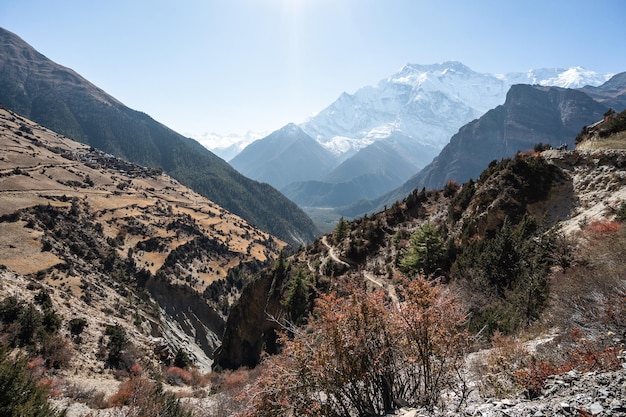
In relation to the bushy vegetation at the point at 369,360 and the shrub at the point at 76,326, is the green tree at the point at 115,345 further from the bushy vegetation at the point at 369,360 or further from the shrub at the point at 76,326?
the bushy vegetation at the point at 369,360

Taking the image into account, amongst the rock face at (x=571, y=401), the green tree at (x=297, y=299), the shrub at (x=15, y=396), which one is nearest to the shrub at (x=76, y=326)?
the green tree at (x=297, y=299)

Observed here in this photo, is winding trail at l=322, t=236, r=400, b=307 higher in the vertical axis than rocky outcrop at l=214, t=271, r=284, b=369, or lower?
higher

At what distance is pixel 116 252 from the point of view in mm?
67312

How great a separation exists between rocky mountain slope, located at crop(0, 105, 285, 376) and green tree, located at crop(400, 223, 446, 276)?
26.1m

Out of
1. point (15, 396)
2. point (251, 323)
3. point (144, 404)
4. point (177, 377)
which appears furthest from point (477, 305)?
point (251, 323)

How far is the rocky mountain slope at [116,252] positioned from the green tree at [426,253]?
26148 millimetres

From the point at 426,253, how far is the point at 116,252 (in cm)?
6767

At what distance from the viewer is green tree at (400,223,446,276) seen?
26594mm

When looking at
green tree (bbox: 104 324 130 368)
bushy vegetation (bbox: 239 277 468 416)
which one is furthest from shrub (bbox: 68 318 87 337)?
bushy vegetation (bbox: 239 277 468 416)

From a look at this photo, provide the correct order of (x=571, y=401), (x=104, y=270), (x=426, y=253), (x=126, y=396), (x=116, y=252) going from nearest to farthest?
(x=571, y=401)
(x=126, y=396)
(x=426, y=253)
(x=104, y=270)
(x=116, y=252)

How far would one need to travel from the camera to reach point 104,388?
1991cm

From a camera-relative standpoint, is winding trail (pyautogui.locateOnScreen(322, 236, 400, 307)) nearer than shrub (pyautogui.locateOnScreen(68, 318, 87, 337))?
No

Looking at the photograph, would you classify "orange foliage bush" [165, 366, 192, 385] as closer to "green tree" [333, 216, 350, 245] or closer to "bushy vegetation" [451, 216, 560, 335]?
"green tree" [333, 216, 350, 245]

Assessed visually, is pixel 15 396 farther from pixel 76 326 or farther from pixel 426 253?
pixel 426 253
